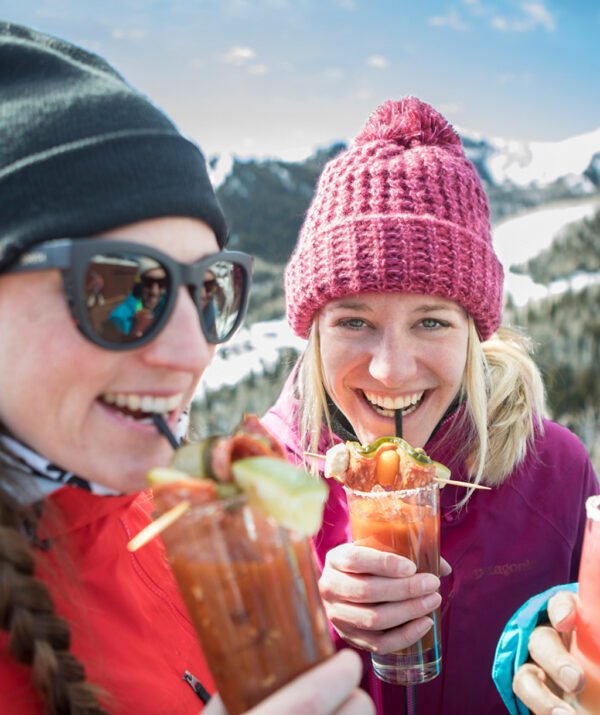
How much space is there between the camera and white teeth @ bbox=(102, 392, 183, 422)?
121 centimetres

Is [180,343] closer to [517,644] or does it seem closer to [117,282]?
[117,282]

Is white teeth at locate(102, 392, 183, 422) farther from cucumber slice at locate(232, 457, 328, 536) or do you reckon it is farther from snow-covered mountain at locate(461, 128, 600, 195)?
snow-covered mountain at locate(461, 128, 600, 195)

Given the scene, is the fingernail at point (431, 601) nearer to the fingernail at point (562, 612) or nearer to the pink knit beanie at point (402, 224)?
the fingernail at point (562, 612)

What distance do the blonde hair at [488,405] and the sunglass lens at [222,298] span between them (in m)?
1.00

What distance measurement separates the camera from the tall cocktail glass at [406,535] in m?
1.80

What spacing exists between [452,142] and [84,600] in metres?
2.25

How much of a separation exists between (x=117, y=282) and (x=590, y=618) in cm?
127

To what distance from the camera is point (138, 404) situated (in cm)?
123

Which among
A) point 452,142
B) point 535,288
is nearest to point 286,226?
point 535,288

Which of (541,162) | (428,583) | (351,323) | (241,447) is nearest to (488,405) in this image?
(351,323)

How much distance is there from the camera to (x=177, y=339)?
1.23 meters

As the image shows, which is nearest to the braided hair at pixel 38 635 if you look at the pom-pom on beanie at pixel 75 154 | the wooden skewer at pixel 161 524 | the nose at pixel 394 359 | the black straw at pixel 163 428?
the wooden skewer at pixel 161 524

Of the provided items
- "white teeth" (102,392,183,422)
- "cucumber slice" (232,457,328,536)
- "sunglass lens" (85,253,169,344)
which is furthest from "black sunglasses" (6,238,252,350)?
"cucumber slice" (232,457,328,536)

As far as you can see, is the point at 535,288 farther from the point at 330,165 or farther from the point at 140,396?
the point at 140,396
